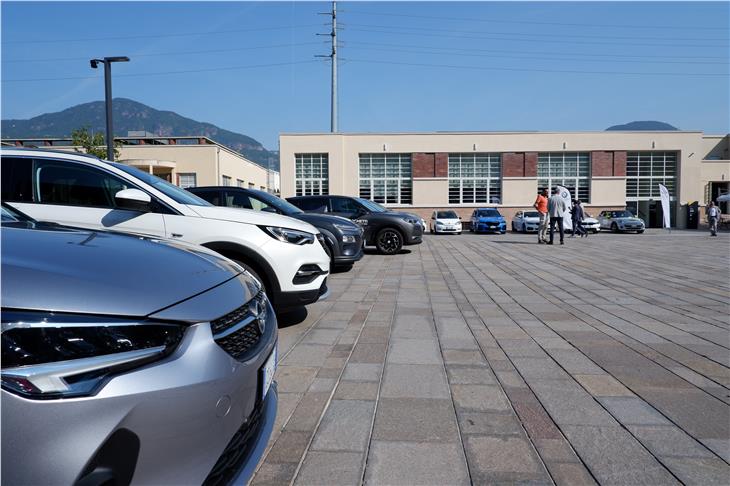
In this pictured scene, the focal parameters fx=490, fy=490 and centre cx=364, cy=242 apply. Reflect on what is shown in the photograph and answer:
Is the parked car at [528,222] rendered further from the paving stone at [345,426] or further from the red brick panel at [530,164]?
the paving stone at [345,426]

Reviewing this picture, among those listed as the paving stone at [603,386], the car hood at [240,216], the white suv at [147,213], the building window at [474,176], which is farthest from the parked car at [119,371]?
the building window at [474,176]

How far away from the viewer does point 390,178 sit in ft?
124

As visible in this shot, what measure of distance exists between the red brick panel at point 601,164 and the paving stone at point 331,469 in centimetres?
3879

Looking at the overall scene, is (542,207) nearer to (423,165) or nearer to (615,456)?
(615,456)

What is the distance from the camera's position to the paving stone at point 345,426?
2.62 meters

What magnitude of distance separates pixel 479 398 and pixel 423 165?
114 feet

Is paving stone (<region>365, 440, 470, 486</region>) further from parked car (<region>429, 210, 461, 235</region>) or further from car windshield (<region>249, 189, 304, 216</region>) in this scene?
parked car (<region>429, 210, 461, 235</region>)

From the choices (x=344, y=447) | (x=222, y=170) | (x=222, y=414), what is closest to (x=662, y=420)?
(x=344, y=447)

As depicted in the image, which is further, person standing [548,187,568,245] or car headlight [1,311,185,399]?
person standing [548,187,568,245]

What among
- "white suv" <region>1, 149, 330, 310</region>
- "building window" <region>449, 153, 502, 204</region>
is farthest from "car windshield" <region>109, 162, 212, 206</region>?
"building window" <region>449, 153, 502, 204</region>

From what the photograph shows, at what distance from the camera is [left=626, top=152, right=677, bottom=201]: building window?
37.0 meters

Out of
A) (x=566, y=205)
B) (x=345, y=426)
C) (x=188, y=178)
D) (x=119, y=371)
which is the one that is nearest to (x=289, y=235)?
(x=345, y=426)

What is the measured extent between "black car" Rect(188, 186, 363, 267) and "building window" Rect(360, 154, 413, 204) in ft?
94.8

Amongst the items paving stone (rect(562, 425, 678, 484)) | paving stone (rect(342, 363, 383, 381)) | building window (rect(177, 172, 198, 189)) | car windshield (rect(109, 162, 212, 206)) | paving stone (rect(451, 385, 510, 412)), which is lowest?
paving stone (rect(562, 425, 678, 484))
